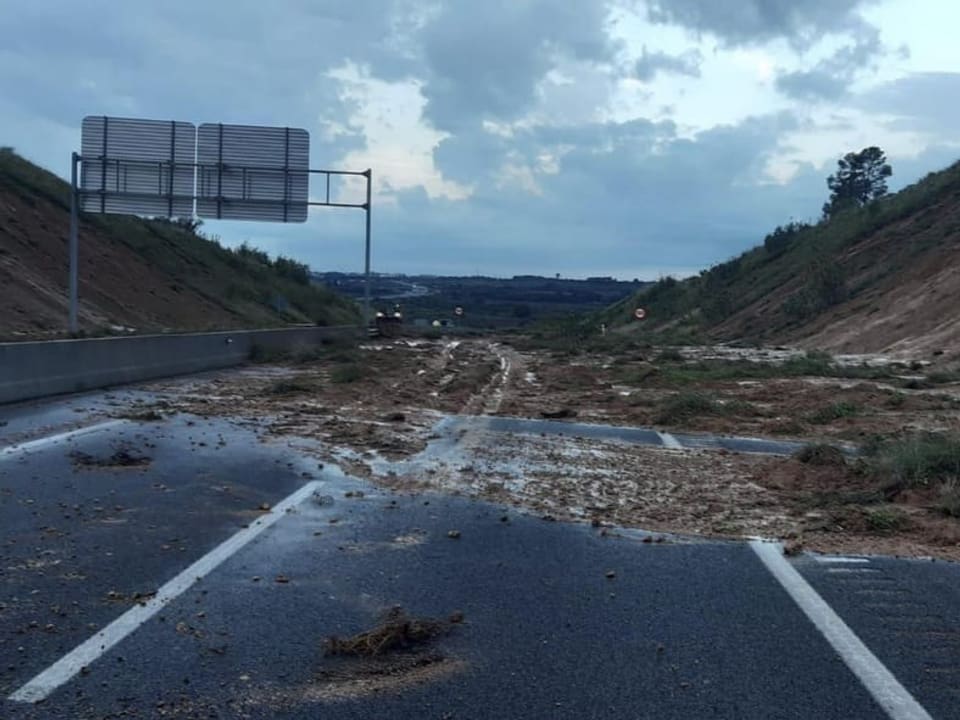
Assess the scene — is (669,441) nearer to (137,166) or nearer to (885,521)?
(885,521)

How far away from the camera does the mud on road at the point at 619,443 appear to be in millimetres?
10938

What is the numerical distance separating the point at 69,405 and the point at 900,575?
47.1ft

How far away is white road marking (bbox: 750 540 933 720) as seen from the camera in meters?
5.75

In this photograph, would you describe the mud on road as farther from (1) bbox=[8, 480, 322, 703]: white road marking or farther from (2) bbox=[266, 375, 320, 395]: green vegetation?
(1) bbox=[8, 480, 322, 703]: white road marking

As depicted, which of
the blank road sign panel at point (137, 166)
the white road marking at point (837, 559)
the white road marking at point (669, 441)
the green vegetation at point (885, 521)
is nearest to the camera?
the white road marking at point (837, 559)

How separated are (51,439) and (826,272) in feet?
150

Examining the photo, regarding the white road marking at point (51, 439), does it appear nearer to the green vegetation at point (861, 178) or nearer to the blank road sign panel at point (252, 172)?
the blank road sign panel at point (252, 172)

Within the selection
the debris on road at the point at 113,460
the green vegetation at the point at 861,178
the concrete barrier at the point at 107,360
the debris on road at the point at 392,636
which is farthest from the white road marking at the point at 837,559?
the green vegetation at the point at 861,178

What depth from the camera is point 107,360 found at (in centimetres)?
2338

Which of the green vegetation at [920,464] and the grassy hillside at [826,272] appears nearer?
the green vegetation at [920,464]

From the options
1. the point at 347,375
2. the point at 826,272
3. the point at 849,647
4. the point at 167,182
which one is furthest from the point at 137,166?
the point at 849,647

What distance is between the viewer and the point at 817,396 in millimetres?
23875

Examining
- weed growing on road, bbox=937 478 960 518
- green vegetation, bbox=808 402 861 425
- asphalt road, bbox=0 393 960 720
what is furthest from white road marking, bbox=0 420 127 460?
green vegetation, bbox=808 402 861 425

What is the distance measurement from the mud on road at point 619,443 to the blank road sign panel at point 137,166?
26.4 feet
